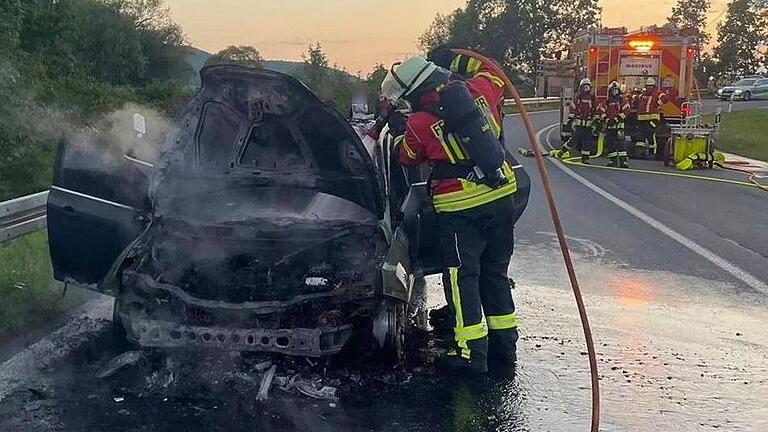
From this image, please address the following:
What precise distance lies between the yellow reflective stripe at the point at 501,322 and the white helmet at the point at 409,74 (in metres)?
1.42

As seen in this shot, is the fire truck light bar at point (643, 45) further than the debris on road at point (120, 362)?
Yes

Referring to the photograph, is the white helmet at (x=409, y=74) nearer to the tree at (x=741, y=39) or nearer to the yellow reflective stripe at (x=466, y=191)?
the yellow reflective stripe at (x=466, y=191)

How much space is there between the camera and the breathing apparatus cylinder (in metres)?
4.93

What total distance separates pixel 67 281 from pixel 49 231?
0.30m

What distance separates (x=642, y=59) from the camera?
63.3 feet

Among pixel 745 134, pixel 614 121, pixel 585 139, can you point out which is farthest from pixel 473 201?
pixel 745 134

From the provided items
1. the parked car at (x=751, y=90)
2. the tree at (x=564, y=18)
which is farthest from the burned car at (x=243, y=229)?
the tree at (x=564, y=18)

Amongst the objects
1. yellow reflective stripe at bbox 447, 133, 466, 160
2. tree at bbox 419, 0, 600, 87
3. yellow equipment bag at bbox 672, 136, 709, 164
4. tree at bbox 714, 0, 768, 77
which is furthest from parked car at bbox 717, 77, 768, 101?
yellow reflective stripe at bbox 447, 133, 466, 160

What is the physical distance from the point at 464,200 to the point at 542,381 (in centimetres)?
107

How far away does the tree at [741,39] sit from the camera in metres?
75.6

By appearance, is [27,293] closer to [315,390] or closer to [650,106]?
[315,390]

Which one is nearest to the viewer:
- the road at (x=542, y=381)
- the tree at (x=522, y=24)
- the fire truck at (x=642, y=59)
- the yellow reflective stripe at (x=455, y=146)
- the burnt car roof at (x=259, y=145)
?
the road at (x=542, y=381)

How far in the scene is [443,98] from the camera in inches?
195

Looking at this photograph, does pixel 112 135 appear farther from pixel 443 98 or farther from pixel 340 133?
pixel 443 98
